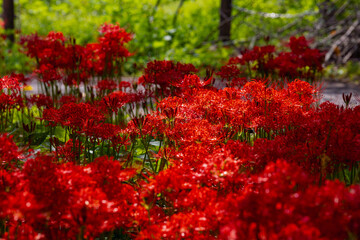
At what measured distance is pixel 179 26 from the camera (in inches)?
353

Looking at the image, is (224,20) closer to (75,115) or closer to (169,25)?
(169,25)

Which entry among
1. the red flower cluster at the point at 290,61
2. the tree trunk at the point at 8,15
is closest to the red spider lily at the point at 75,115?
the red flower cluster at the point at 290,61

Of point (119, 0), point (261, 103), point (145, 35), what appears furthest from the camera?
point (119, 0)

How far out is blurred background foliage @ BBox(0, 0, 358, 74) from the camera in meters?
7.82

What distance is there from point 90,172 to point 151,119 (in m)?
0.74

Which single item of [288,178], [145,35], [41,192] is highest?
[145,35]

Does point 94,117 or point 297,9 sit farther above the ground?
point 297,9

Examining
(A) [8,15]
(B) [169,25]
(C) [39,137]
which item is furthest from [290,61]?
(A) [8,15]

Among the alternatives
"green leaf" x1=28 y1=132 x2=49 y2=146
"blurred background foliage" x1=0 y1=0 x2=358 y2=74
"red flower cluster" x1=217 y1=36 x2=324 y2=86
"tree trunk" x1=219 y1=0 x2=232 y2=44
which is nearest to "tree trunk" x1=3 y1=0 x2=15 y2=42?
"blurred background foliage" x1=0 y1=0 x2=358 y2=74

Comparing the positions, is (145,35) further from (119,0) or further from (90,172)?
(90,172)

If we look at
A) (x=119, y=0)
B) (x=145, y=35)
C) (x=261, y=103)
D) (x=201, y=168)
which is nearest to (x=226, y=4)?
(x=145, y=35)

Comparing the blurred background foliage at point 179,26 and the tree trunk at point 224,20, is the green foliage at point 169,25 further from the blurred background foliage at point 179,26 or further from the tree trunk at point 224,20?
the tree trunk at point 224,20

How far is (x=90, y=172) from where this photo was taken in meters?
1.47

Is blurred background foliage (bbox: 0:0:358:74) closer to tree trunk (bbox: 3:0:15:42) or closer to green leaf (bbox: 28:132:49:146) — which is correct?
tree trunk (bbox: 3:0:15:42)
